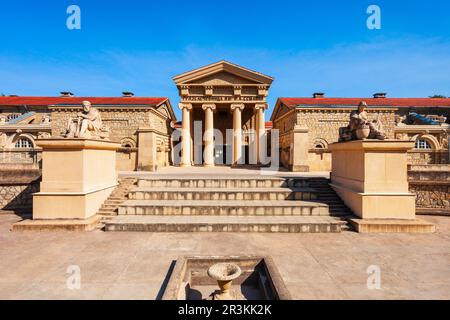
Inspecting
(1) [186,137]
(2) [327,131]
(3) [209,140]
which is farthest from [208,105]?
(2) [327,131]

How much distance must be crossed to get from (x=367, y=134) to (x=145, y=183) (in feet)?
27.2

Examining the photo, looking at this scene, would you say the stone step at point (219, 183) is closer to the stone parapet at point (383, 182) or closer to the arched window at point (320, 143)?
the stone parapet at point (383, 182)

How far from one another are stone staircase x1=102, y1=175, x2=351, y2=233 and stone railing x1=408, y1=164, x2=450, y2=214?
3.09 meters

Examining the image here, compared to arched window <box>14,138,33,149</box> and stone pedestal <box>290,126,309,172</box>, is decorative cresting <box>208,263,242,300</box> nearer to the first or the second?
stone pedestal <box>290,126,309,172</box>

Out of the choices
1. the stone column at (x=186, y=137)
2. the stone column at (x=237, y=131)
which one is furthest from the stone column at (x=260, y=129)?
the stone column at (x=186, y=137)

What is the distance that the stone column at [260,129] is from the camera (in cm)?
2262

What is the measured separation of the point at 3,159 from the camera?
19656 mm

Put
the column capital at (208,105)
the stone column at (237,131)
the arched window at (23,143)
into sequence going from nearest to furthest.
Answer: the stone column at (237,131), the column capital at (208,105), the arched window at (23,143)

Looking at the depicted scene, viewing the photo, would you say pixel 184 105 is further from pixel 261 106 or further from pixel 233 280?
pixel 233 280

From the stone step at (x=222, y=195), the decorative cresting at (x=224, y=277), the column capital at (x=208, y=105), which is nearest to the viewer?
the decorative cresting at (x=224, y=277)

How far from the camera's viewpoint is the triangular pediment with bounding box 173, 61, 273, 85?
22.0 m

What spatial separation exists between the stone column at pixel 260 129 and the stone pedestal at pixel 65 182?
17181mm

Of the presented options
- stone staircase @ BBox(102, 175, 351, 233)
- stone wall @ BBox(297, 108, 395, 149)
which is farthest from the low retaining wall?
stone wall @ BBox(297, 108, 395, 149)

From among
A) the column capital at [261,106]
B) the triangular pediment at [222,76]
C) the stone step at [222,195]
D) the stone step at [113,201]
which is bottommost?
the stone step at [113,201]
